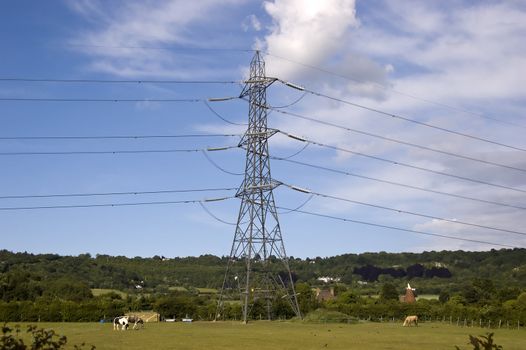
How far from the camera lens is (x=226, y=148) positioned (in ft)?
205

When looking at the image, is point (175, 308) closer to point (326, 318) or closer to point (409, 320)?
point (326, 318)

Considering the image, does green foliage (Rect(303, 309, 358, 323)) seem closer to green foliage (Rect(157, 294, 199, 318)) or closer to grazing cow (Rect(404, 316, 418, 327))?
grazing cow (Rect(404, 316, 418, 327))

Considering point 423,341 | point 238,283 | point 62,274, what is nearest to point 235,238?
point 238,283

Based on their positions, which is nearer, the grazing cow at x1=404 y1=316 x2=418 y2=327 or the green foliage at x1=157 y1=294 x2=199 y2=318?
the grazing cow at x1=404 y1=316 x2=418 y2=327

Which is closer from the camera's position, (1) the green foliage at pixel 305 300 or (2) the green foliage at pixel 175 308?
(1) the green foliage at pixel 305 300

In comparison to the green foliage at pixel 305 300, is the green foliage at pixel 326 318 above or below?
below

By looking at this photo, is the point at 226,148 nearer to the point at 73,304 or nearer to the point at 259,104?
the point at 259,104

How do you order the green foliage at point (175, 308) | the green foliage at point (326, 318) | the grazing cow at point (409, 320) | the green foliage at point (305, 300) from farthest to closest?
the green foliage at point (175, 308)
the green foliage at point (305, 300)
the green foliage at point (326, 318)
the grazing cow at point (409, 320)

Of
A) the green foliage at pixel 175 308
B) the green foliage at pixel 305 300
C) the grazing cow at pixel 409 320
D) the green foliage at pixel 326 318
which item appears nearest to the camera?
the grazing cow at pixel 409 320

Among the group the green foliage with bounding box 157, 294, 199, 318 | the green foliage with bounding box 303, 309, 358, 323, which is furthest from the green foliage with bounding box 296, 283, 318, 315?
the green foliage with bounding box 157, 294, 199, 318

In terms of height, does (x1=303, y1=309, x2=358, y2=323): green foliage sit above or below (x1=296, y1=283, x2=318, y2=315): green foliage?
below

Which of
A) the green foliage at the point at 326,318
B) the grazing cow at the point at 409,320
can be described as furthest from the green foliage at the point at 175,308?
the grazing cow at the point at 409,320

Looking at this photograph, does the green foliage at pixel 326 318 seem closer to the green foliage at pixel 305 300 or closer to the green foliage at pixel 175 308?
the green foliage at pixel 305 300

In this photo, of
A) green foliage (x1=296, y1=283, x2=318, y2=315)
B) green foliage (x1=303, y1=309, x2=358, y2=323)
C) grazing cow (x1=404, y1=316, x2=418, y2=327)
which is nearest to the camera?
grazing cow (x1=404, y1=316, x2=418, y2=327)
